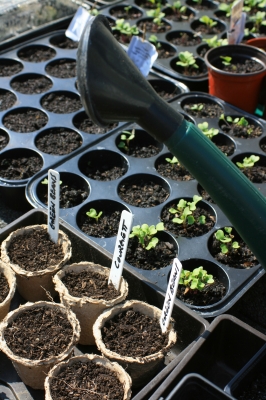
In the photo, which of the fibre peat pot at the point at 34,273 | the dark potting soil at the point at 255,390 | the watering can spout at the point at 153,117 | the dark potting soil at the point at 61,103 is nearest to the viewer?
the watering can spout at the point at 153,117

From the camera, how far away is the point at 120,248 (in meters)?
1.43

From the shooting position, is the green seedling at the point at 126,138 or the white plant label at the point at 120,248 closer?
the white plant label at the point at 120,248

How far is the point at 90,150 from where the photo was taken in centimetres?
232

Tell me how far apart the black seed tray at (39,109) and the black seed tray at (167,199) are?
0.25ft

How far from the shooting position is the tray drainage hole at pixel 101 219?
2033 millimetres

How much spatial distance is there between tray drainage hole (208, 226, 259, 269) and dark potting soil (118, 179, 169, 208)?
33 cm

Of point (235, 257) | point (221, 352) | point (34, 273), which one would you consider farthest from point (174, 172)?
point (221, 352)

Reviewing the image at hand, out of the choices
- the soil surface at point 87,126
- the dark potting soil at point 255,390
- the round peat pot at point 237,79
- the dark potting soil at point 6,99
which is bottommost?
the dark potting soil at point 6,99

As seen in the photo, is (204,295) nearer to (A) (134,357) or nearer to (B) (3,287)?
(A) (134,357)

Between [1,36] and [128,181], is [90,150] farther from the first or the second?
[1,36]

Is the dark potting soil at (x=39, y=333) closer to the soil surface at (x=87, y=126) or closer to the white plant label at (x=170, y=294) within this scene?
the white plant label at (x=170, y=294)

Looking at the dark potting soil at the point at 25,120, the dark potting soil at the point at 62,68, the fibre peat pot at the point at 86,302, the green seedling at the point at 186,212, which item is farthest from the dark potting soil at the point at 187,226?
the dark potting soil at the point at 62,68

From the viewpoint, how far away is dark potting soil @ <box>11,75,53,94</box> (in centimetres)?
285

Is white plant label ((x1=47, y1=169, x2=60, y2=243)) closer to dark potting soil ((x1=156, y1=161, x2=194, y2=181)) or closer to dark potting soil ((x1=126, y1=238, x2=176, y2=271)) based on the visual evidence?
dark potting soil ((x1=126, y1=238, x2=176, y2=271))
